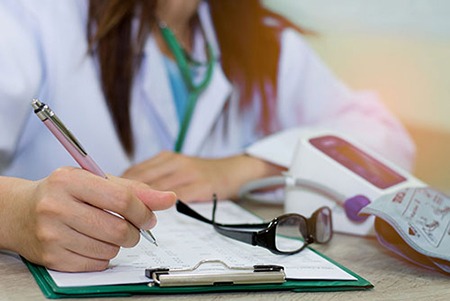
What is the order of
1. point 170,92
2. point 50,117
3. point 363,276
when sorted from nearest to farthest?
point 50,117
point 363,276
point 170,92

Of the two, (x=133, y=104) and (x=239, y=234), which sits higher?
(x=133, y=104)

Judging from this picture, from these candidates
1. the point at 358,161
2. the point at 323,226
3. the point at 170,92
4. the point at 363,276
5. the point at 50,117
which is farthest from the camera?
the point at 170,92

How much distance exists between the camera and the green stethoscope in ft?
3.94

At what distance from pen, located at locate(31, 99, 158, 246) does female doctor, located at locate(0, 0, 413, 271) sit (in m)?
0.32

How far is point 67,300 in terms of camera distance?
0.64 m

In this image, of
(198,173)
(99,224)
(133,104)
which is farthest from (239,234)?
(133,104)

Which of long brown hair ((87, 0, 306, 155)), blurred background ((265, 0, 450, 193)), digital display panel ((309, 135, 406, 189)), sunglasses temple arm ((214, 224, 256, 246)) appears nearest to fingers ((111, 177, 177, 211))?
sunglasses temple arm ((214, 224, 256, 246))

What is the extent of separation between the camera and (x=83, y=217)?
2.20ft

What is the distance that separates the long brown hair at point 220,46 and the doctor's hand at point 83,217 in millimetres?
463

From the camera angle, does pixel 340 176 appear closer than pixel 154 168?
Yes

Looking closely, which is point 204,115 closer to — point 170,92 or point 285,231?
point 170,92

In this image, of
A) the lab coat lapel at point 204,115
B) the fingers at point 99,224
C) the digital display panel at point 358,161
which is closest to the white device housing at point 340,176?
the digital display panel at point 358,161

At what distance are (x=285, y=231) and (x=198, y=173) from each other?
249 millimetres

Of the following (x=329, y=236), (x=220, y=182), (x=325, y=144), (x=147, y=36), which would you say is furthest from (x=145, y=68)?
(x=329, y=236)
